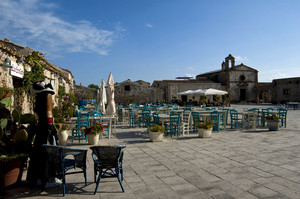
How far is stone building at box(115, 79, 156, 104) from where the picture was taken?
28078 millimetres

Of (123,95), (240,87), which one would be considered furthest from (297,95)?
(123,95)

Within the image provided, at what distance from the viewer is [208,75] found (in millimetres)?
40500

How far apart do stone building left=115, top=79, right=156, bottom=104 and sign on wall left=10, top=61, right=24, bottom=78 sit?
21480 millimetres

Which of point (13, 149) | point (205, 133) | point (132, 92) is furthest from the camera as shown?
point (132, 92)

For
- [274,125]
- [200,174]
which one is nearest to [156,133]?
[200,174]

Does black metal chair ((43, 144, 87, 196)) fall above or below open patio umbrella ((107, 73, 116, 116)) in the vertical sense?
below

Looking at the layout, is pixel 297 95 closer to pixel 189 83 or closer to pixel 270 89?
pixel 270 89

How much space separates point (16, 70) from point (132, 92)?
73.9ft

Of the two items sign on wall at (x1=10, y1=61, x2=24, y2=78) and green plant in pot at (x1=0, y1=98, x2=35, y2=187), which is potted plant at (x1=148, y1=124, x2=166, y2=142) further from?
sign on wall at (x1=10, y1=61, x2=24, y2=78)

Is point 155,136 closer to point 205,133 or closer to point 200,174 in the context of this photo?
point 205,133

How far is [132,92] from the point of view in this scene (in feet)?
93.2

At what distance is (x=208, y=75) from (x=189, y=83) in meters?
10.2

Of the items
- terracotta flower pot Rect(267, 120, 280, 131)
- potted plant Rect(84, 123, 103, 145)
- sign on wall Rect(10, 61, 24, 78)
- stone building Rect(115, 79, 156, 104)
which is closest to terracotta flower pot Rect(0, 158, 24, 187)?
potted plant Rect(84, 123, 103, 145)

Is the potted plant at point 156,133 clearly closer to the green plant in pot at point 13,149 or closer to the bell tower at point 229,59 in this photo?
the green plant in pot at point 13,149
